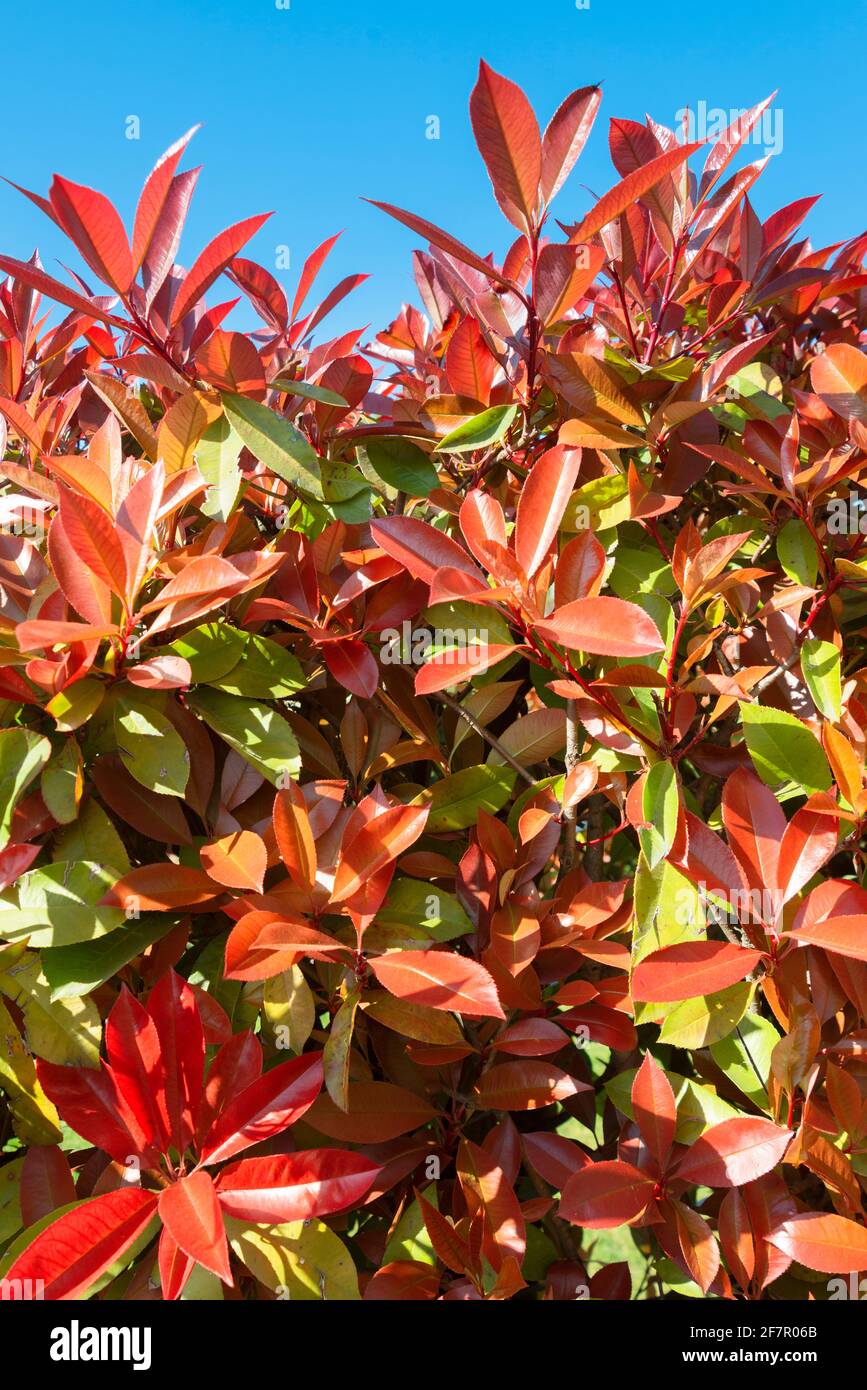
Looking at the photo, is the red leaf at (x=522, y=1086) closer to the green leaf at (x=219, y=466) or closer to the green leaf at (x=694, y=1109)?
the green leaf at (x=694, y=1109)

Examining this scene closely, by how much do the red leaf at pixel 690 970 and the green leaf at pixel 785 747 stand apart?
23 cm

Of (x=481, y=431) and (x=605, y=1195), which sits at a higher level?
(x=481, y=431)

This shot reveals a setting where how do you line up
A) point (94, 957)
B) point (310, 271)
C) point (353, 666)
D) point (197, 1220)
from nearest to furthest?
1. point (197, 1220)
2. point (94, 957)
3. point (353, 666)
4. point (310, 271)

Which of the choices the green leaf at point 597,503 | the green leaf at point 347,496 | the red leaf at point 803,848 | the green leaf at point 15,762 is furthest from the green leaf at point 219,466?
the red leaf at point 803,848

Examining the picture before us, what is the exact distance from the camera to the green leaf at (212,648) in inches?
44.5

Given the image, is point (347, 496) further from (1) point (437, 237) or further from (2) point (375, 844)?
(2) point (375, 844)

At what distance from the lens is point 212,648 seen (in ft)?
3.75

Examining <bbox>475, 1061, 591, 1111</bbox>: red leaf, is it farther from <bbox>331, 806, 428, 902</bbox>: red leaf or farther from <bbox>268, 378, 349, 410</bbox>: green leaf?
<bbox>268, 378, 349, 410</bbox>: green leaf

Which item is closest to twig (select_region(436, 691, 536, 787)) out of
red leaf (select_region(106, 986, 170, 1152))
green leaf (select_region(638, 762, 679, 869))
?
green leaf (select_region(638, 762, 679, 869))

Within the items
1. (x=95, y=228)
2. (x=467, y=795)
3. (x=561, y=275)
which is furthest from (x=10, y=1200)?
(x=561, y=275)

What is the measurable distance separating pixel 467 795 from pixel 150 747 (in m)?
0.42

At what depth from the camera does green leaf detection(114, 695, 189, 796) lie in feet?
3.40

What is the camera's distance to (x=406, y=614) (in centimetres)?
123
